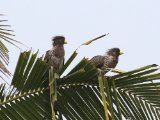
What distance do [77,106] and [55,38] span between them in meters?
2.91

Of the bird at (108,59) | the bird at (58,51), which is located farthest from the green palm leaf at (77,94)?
the bird at (108,59)

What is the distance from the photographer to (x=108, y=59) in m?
6.57

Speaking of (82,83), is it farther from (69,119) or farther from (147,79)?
(147,79)

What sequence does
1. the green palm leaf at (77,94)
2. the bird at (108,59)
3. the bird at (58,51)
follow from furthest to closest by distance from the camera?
the bird at (108,59) → the bird at (58,51) → the green palm leaf at (77,94)

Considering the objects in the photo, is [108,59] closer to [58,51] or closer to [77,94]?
[58,51]

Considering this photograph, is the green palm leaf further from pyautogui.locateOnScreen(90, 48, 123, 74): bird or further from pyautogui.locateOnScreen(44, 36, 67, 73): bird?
pyautogui.locateOnScreen(90, 48, 123, 74): bird

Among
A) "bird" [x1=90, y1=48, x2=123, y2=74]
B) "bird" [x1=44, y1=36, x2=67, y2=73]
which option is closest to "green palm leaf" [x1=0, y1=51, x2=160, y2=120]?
"bird" [x1=44, y1=36, x2=67, y2=73]

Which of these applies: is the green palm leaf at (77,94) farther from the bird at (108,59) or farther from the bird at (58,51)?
the bird at (108,59)

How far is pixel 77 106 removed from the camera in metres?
3.04

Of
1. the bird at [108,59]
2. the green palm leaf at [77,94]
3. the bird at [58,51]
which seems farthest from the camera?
the bird at [108,59]

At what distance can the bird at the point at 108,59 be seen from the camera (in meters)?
6.11

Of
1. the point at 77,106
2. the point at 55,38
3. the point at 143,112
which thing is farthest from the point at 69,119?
the point at 55,38

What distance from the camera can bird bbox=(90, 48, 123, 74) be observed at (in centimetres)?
611

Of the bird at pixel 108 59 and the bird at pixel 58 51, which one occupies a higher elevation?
the bird at pixel 58 51
